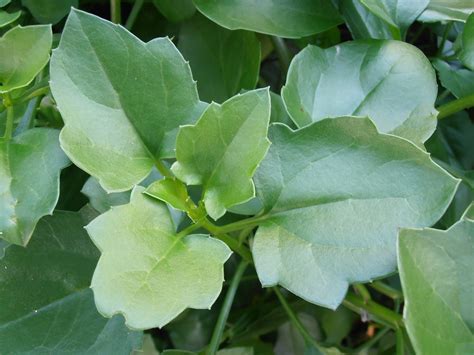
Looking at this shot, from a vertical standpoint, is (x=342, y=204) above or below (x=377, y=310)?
above

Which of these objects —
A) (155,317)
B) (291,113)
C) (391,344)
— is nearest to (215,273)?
(155,317)

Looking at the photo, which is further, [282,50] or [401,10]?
[282,50]

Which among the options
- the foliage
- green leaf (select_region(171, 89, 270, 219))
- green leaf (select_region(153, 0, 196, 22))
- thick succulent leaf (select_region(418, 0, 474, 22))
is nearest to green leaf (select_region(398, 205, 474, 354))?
the foliage

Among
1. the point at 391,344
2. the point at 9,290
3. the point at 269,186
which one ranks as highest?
the point at 269,186

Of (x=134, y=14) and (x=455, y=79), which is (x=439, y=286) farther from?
(x=134, y=14)

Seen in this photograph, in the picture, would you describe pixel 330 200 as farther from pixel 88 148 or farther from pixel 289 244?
pixel 88 148

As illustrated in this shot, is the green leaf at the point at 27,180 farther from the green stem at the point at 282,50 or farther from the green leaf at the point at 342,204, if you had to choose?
the green stem at the point at 282,50

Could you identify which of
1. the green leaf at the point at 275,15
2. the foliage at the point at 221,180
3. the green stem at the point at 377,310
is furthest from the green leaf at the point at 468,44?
the green stem at the point at 377,310

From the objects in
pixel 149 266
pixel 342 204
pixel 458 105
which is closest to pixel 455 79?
pixel 458 105
